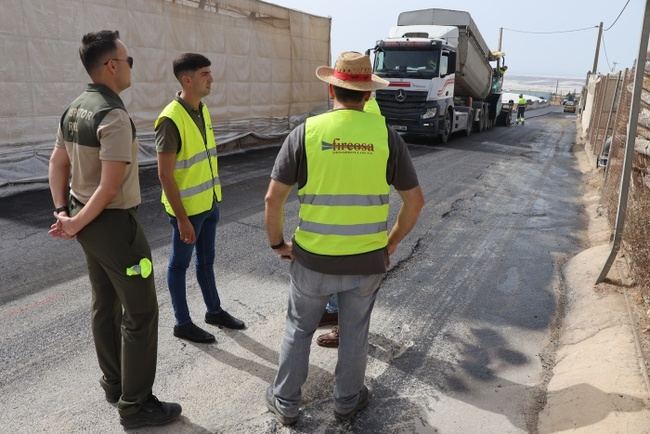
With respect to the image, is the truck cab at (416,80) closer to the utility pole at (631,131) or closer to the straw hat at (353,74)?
the utility pole at (631,131)

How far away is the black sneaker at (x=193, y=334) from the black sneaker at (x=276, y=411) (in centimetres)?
83

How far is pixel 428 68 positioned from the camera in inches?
583

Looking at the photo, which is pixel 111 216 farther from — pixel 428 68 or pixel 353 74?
pixel 428 68

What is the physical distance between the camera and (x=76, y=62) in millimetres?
8703

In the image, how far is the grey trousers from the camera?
2.61 meters

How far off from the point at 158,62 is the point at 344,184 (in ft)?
29.8

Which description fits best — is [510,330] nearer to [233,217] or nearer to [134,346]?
[134,346]

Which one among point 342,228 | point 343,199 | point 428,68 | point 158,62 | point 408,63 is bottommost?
point 342,228

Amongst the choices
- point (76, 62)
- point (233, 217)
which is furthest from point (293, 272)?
point (76, 62)

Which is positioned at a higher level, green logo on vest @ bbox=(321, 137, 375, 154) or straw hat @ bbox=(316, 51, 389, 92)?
straw hat @ bbox=(316, 51, 389, 92)

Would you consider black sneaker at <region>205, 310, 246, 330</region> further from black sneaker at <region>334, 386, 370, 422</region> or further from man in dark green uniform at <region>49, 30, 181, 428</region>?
black sneaker at <region>334, 386, 370, 422</region>

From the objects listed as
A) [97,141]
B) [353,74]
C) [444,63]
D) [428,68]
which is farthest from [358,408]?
[444,63]

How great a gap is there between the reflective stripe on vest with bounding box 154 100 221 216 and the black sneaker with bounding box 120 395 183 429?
3.84ft

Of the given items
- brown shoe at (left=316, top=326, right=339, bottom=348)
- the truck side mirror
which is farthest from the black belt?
the truck side mirror
